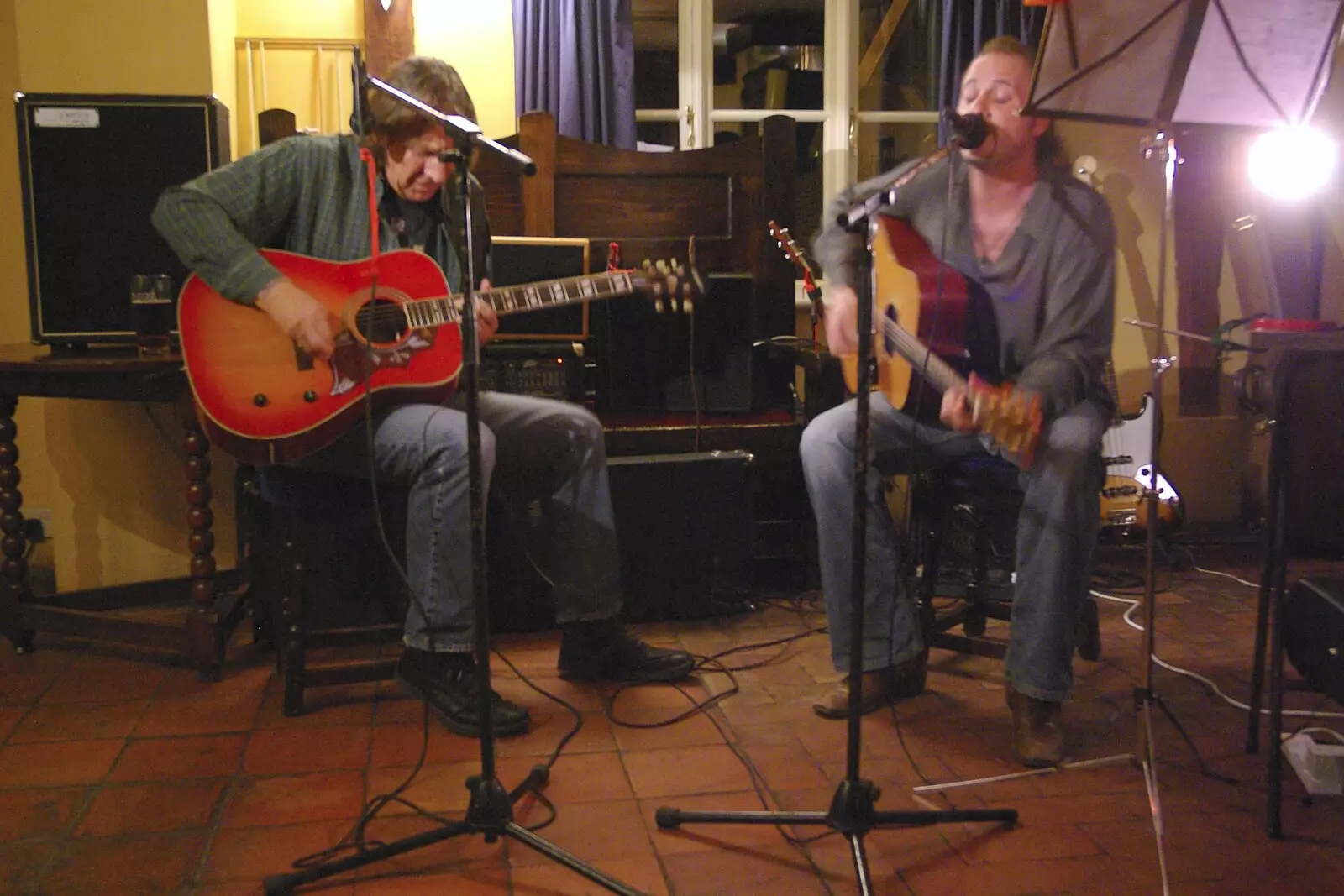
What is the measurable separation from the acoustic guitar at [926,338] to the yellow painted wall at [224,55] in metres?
1.94

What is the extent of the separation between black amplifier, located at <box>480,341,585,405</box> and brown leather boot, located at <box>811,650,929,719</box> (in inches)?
44.8

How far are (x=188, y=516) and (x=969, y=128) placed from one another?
1.99 m

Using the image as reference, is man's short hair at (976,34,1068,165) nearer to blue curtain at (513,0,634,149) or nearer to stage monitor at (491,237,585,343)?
stage monitor at (491,237,585,343)

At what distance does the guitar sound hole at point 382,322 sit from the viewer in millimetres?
2264

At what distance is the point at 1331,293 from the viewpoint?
4145mm

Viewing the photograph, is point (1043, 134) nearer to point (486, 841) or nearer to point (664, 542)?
point (664, 542)

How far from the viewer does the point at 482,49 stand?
381cm

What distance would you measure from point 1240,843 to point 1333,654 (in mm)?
354

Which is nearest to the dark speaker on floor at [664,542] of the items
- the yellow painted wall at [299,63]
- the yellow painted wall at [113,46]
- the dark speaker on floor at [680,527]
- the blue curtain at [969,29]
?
the dark speaker on floor at [680,527]

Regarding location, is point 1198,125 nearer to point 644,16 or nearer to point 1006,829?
point 1006,829

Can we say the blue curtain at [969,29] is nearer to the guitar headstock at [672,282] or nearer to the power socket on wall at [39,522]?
the guitar headstock at [672,282]

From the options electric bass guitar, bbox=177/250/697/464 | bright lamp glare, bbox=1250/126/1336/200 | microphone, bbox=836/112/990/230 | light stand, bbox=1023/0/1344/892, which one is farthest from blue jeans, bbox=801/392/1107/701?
bright lamp glare, bbox=1250/126/1336/200

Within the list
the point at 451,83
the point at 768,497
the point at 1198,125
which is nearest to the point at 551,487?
the point at 451,83

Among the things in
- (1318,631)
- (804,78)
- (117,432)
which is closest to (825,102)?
(804,78)
